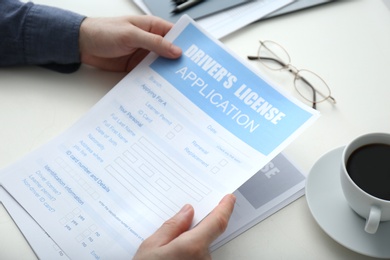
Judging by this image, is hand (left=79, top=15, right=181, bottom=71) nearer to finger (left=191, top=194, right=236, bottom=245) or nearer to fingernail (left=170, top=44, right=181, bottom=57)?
fingernail (left=170, top=44, right=181, bottom=57)

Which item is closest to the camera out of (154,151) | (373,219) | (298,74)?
(373,219)

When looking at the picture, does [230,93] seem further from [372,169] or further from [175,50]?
[372,169]

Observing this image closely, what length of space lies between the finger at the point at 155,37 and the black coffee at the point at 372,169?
317 millimetres

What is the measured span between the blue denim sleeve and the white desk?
0.03 m

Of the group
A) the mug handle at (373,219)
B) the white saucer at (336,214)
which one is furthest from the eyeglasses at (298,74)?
the mug handle at (373,219)

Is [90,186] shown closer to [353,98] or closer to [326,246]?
[326,246]

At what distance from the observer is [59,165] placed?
0.69 m

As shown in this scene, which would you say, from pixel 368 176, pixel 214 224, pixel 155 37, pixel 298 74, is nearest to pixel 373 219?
pixel 368 176

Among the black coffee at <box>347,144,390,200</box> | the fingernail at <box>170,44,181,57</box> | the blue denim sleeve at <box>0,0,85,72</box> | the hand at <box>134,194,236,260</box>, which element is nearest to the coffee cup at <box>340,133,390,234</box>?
the black coffee at <box>347,144,390,200</box>

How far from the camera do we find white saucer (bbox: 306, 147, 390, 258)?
0.62 meters

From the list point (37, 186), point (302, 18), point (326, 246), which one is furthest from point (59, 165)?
point (302, 18)

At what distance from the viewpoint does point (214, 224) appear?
60cm

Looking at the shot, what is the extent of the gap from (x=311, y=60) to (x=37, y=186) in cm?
49

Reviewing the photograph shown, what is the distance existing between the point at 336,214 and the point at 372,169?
0.27 feet
